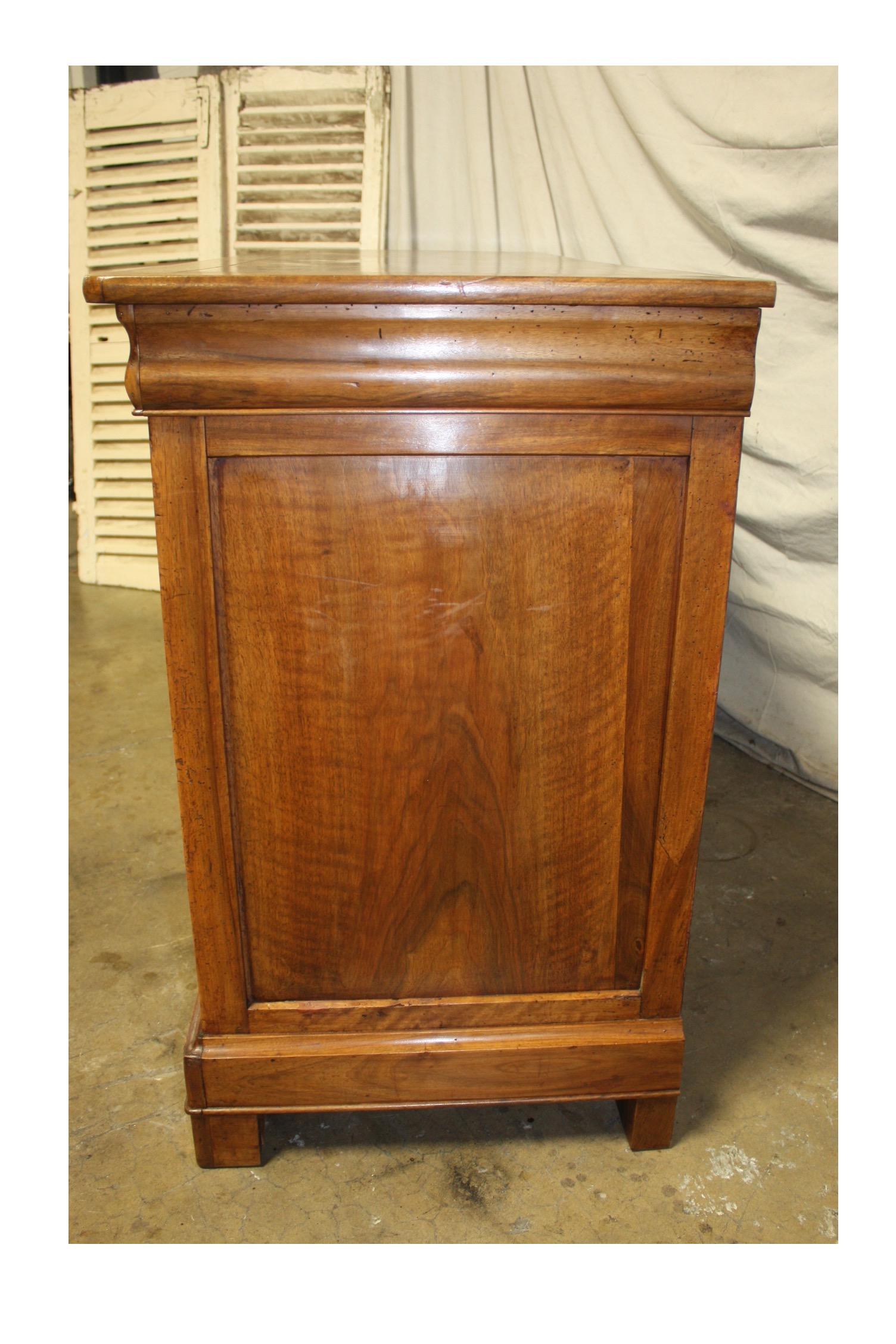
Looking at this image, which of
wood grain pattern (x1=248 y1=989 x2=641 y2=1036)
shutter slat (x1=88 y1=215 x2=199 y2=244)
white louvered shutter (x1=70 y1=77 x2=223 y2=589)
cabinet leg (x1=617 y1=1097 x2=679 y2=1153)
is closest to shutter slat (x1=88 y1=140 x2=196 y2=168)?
white louvered shutter (x1=70 y1=77 x2=223 y2=589)

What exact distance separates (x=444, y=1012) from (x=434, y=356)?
2.50ft

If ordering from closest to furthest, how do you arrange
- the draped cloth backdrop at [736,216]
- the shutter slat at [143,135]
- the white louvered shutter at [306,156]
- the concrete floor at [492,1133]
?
the concrete floor at [492,1133] < the draped cloth backdrop at [736,216] < the white louvered shutter at [306,156] < the shutter slat at [143,135]

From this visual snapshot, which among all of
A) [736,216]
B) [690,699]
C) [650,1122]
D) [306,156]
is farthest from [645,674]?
Result: [306,156]

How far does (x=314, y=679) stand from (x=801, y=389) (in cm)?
147

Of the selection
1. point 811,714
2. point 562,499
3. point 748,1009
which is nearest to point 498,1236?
point 748,1009

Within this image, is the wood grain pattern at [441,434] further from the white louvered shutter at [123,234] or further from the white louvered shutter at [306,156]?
the white louvered shutter at [123,234]

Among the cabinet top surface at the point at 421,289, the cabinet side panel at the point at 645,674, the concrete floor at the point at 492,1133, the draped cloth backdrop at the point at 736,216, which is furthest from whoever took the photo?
the draped cloth backdrop at the point at 736,216

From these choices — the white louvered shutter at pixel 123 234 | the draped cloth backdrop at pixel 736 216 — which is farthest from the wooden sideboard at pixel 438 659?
the white louvered shutter at pixel 123 234

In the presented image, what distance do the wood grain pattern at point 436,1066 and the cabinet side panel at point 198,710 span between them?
0.19ft

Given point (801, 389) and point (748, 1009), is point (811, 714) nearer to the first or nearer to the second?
point (801, 389)

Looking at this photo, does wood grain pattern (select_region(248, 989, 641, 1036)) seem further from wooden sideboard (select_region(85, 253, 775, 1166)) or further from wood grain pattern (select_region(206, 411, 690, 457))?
wood grain pattern (select_region(206, 411, 690, 457))

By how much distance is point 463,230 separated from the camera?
8.88ft

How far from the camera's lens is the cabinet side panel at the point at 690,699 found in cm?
105

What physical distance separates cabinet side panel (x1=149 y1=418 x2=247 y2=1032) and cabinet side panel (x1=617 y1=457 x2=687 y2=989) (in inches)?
17.6
